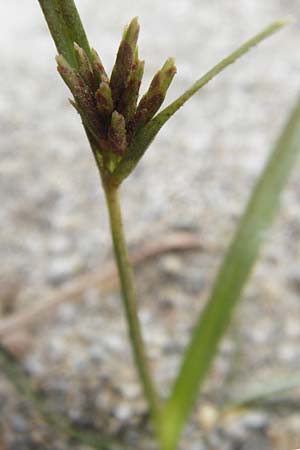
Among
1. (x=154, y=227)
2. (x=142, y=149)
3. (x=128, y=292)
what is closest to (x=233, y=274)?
(x=128, y=292)

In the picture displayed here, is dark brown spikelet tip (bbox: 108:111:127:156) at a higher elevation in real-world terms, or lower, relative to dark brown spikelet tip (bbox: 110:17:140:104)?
lower

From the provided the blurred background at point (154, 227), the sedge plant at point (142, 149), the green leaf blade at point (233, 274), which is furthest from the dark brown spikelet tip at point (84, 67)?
the blurred background at point (154, 227)

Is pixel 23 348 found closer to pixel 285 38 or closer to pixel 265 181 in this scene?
pixel 265 181

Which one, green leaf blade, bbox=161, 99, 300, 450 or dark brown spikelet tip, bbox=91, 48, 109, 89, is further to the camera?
green leaf blade, bbox=161, 99, 300, 450

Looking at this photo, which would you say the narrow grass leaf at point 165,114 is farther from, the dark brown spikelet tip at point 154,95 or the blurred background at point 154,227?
the blurred background at point 154,227

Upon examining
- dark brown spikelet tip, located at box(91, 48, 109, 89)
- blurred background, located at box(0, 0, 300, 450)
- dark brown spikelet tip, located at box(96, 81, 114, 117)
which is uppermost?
blurred background, located at box(0, 0, 300, 450)

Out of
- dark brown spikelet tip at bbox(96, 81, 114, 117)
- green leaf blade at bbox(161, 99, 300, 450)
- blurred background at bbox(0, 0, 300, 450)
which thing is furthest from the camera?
blurred background at bbox(0, 0, 300, 450)

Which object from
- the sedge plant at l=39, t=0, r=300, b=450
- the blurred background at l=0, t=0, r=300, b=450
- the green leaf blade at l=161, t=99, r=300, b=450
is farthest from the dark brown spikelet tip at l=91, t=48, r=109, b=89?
the blurred background at l=0, t=0, r=300, b=450

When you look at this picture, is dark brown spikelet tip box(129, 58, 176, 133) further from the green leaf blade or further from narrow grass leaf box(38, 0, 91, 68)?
the green leaf blade
